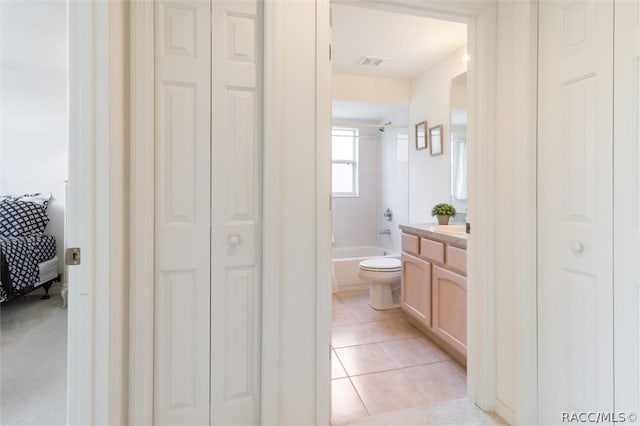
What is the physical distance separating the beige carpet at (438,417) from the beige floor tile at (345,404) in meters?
0.05

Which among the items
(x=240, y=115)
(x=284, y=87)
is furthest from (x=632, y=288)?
(x=240, y=115)

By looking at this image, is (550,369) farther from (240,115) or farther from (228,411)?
(240,115)

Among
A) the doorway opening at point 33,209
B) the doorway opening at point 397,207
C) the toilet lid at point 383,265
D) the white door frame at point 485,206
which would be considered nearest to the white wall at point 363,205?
the doorway opening at point 397,207

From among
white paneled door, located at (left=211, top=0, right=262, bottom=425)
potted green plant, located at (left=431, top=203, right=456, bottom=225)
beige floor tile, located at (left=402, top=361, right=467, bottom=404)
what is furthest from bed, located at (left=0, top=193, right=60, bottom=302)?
potted green plant, located at (left=431, top=203, right=456, bottom=225)

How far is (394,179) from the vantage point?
430cm

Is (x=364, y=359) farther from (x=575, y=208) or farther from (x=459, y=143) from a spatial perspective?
(x=459, y=143)

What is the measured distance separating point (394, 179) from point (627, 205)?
319 centimetres

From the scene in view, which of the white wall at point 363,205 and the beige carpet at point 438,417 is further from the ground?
the white wall at point 363,205

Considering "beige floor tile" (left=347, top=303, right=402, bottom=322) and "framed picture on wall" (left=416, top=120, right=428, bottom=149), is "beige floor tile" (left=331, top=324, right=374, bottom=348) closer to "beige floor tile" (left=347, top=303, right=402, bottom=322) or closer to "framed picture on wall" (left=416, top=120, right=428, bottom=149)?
"beige floor tile" (left=347, top=303, right=402, bottom=322)

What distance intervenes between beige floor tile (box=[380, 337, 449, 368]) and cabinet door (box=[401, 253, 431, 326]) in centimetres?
18

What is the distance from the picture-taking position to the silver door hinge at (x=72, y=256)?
40.6 inches

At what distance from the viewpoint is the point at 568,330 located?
134cm

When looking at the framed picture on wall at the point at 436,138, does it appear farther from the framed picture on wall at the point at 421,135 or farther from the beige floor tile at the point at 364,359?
the beige floor tile at the point at 364,359

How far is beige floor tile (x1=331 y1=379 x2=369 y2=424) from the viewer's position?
162cm
